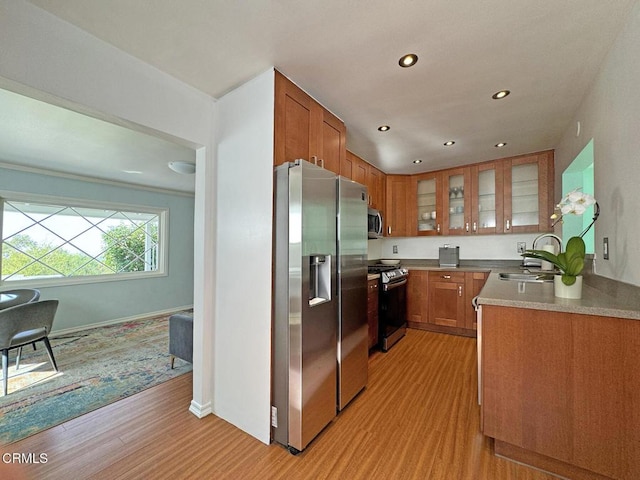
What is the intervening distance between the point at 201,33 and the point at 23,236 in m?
4.25

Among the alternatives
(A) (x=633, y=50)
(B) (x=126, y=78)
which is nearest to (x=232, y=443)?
(B) (x=126, y=78)

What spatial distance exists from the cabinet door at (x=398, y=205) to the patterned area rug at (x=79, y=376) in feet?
11.4

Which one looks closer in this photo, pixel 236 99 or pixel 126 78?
pixel 126 78

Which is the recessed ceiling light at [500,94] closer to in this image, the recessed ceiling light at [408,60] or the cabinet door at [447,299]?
the recessed ceiling light at [408,60]

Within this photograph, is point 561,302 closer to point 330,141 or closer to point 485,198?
point 330,141

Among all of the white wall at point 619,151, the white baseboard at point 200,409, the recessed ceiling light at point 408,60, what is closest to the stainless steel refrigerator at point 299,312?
the white baseboard at point 200,409

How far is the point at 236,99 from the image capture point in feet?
6.54

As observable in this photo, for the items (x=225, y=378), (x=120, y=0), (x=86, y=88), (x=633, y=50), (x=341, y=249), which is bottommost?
(x=225, y=378)

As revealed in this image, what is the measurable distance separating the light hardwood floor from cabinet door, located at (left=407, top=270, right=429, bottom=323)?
1.56 meters

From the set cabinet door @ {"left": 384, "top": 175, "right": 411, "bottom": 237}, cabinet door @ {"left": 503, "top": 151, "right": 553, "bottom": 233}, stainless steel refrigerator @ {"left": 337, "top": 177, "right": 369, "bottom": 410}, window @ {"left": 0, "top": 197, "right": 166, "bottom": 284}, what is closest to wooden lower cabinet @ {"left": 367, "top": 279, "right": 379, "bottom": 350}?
stainless steel refrigerator @ {"left": 337, "top": 177, "right": 369, "bottom": 410}

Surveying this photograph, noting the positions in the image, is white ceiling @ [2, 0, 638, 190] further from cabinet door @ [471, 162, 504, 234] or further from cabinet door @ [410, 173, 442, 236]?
cabinet door @ [410, 173, 442, 236]

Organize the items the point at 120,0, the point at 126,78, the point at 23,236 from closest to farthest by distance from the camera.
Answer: the point at 120,0, the point at 126,78, the point at 23,236

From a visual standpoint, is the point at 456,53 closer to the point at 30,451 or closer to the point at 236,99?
the point at 236,99

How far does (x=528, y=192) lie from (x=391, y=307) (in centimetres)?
243
